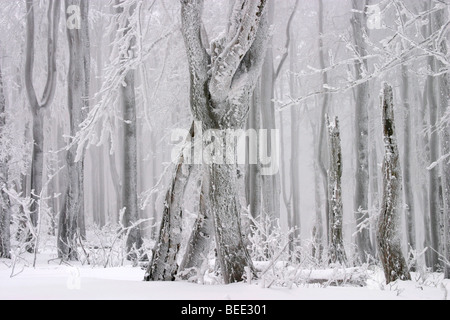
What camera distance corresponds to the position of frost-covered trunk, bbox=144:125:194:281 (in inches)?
191

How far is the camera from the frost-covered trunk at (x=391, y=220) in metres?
5.64

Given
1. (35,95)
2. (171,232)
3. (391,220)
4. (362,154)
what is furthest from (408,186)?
(171,232)

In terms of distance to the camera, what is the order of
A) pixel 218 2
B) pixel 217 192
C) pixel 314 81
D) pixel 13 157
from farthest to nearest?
pixel 314 81
pixel 218 2
pixel 13 157
pixel 217 192

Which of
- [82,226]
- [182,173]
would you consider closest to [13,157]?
[82,226]

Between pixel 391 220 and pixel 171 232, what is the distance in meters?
2.68

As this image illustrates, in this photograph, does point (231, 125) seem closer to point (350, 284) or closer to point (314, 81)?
point (350, 284)

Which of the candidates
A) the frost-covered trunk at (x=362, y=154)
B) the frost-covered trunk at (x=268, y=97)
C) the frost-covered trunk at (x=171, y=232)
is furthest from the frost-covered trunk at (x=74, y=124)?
the frost-covered trunk at (x=362, y=154)

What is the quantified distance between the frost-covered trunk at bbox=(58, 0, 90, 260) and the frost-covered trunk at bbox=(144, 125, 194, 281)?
4.74 metres

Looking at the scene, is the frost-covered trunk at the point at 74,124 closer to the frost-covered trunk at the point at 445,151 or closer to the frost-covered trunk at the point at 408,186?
the frost-covered trunk at the point at 445,151

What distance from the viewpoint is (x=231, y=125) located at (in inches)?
177

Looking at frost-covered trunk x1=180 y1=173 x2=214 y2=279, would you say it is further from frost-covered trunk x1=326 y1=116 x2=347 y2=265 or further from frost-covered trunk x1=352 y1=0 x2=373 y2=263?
frost-covered trunk x1=352 y1=0 x2=373 y2=263

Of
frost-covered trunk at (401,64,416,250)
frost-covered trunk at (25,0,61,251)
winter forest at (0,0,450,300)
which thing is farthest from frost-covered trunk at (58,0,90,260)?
frost-covered trunk at (401,64,416,250)
